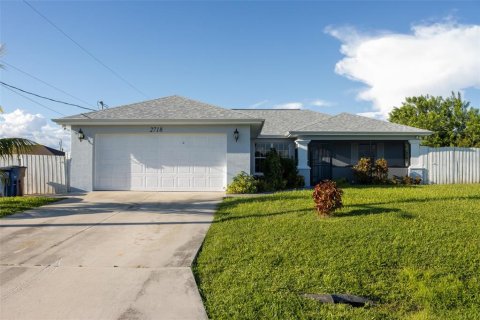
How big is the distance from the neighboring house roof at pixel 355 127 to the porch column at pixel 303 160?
0.67m

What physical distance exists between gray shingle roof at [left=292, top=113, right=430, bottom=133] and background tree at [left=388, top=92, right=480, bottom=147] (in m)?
11.5

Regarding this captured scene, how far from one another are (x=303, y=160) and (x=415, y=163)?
222 inches

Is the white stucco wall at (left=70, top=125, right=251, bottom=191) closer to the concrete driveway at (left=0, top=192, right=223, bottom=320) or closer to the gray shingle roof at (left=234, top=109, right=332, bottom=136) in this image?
the concrete driveway at (left=0, top=192, right=223, bottom=320)

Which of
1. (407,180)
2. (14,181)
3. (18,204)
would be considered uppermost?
(14,181)

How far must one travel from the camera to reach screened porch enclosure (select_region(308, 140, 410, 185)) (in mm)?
18406

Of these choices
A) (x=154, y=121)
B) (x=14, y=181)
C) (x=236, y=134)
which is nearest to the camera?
(x=14, y=181)

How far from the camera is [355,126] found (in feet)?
57.7

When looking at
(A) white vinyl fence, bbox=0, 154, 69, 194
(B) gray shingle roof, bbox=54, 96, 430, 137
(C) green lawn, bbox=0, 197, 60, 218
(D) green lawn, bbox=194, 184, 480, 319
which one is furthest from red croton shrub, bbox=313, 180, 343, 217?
(A) white vinyl fence, bbox=0, 154, 69, 194

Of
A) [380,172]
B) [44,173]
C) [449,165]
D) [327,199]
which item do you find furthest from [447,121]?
→ [44,173]

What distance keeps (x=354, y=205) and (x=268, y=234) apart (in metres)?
3.72

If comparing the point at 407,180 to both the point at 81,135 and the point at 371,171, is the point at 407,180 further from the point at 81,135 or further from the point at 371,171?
the point at 81,135

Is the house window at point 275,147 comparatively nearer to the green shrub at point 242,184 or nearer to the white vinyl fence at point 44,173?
the green shrub at point 242,184

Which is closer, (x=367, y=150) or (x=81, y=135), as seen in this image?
(x=81, y=135)

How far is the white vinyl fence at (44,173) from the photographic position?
1385cm
